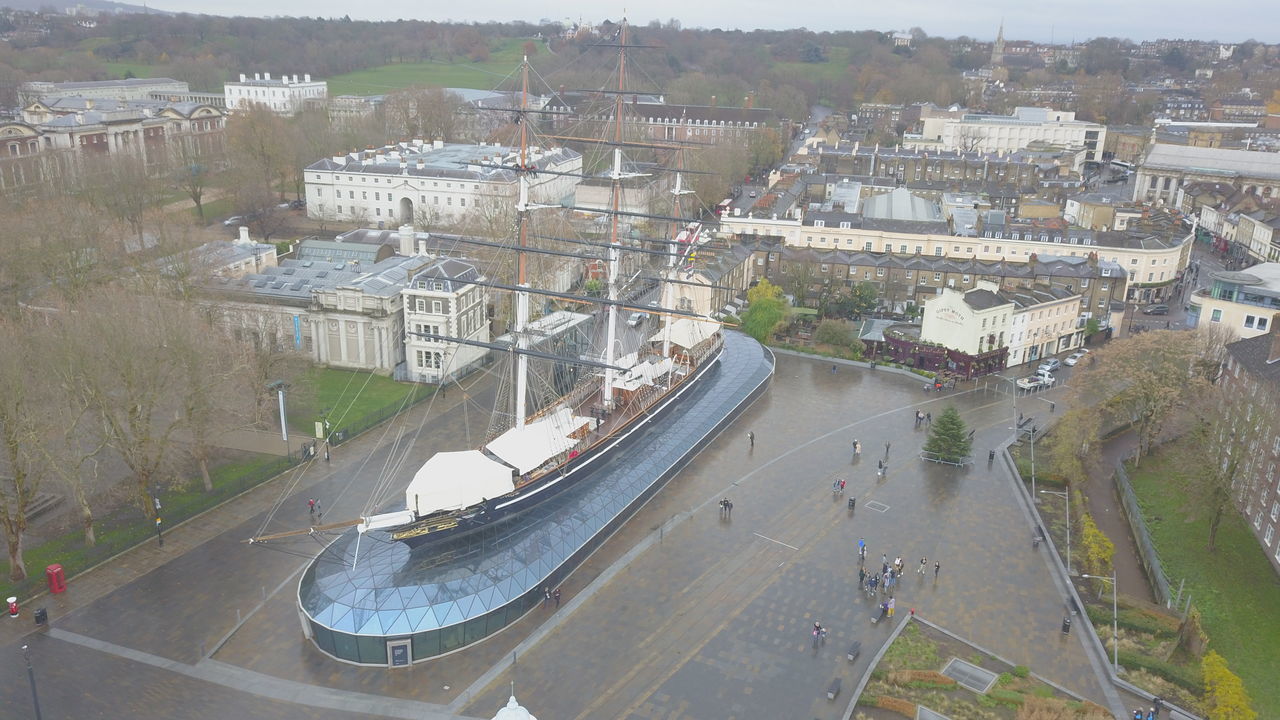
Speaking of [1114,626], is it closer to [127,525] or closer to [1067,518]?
[1067,518]

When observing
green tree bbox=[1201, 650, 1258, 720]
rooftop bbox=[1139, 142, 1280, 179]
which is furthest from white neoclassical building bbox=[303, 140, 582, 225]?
rooftop bbox=[1139, 142, 1280, 179]

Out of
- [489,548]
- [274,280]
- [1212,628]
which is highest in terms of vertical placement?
[274,280]

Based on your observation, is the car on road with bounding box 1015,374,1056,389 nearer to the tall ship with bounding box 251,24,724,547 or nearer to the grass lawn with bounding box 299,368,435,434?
the tall ship with bounding box 251,24,724,547

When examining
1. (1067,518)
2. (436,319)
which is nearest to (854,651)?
(1067,518)

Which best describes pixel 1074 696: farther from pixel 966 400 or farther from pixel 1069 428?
pixel 966 400

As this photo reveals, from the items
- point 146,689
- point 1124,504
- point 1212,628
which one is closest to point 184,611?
point 146,689

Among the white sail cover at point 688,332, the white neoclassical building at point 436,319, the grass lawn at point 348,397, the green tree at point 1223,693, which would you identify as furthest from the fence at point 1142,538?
the white neoclassical building at point 436,319
